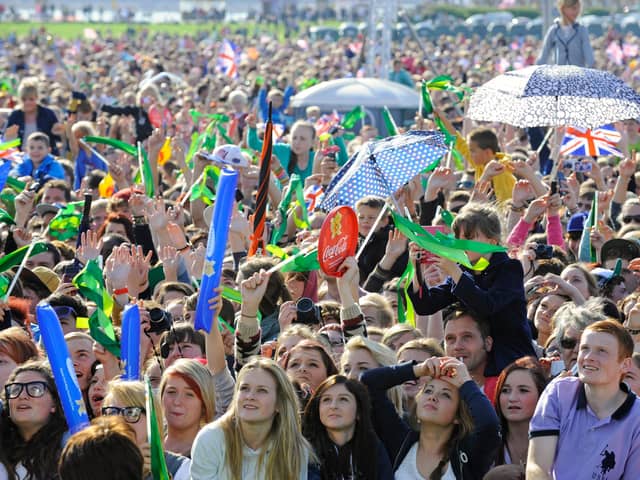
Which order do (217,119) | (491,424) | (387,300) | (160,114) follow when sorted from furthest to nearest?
(160,114) < (217,119) < (387,300) < (491,424)

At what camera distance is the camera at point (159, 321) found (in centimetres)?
686

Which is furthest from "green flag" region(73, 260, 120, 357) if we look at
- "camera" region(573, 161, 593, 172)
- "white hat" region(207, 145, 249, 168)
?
"camera" region(573, 161, 593, 172)

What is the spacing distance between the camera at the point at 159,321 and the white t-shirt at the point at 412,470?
1.57m

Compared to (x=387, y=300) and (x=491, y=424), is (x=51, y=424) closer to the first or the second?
(x=491, y=424)

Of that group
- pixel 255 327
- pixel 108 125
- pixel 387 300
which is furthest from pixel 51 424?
pixel 108 125

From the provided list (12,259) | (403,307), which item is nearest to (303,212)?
(403,307)

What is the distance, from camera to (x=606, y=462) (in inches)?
211

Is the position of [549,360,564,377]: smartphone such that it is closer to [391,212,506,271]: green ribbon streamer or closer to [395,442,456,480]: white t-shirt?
[391,212,506,271]: green ribbon streamer

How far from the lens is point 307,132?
1232cm

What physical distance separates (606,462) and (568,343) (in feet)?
3.90

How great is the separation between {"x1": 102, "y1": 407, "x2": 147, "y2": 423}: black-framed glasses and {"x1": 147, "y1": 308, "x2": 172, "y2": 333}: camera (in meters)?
1.30

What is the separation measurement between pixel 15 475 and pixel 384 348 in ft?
5.16

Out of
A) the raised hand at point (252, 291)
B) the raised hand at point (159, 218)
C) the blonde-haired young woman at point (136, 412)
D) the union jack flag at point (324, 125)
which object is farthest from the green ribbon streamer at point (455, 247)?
the union jack flag at point (324, 125)

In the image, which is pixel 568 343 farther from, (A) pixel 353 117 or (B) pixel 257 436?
(A) pixel 353 117
